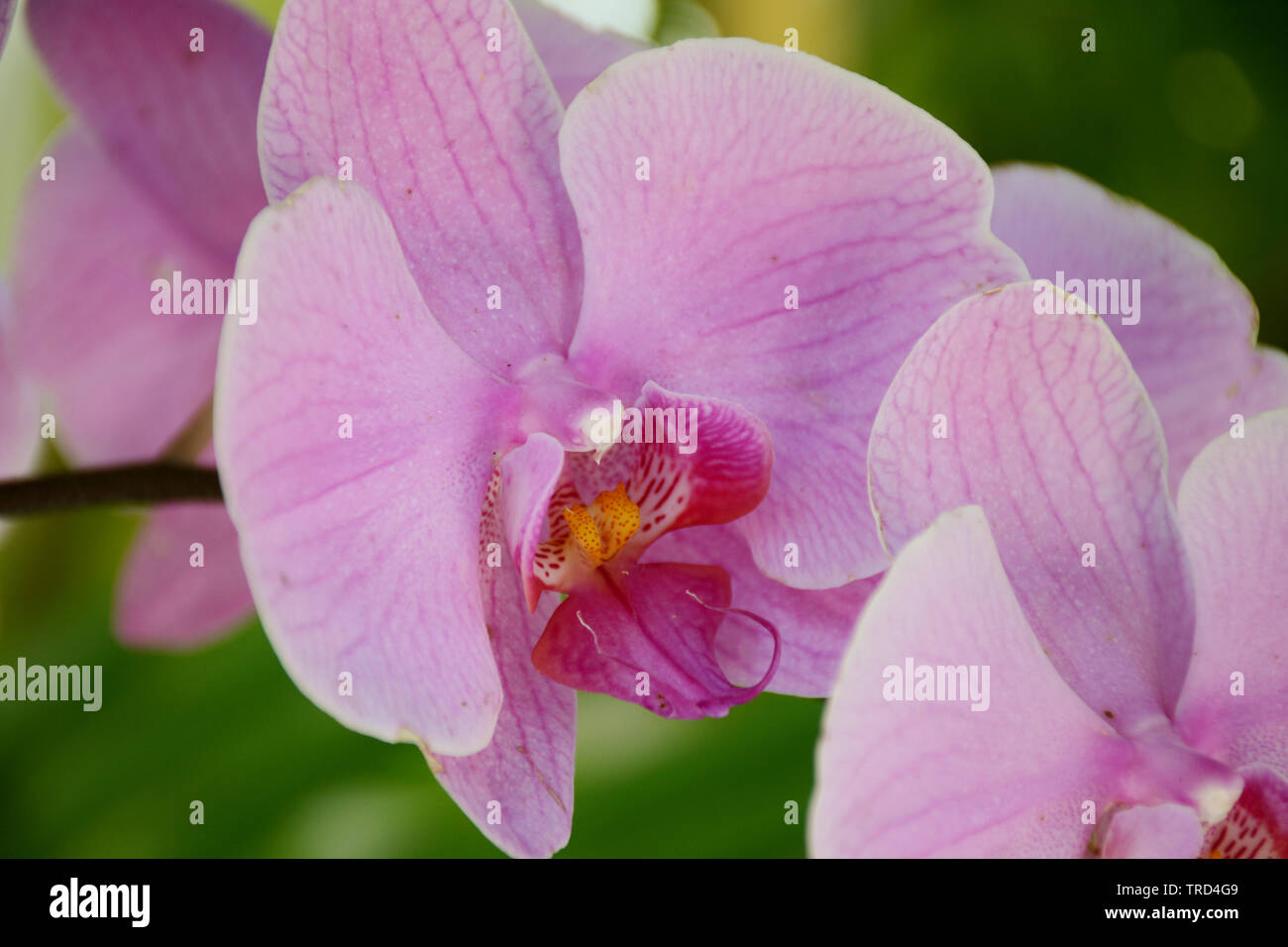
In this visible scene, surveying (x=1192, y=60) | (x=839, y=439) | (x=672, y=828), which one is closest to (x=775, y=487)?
(x=839, y=439)

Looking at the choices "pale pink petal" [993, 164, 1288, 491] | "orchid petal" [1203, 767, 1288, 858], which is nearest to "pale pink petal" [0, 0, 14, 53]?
"pale pink petal" [993, 164, 1288, 491]

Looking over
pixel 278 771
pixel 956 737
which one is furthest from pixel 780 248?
pixel 278 771

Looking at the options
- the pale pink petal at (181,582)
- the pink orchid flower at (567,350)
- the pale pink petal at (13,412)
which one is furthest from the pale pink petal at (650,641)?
the pale pink petal at (13,412)

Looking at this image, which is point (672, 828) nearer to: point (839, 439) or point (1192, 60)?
point (839, 439)

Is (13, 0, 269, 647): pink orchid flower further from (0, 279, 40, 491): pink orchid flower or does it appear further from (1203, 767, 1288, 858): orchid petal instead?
(1203, 767, 1288, 858): orchid petal
